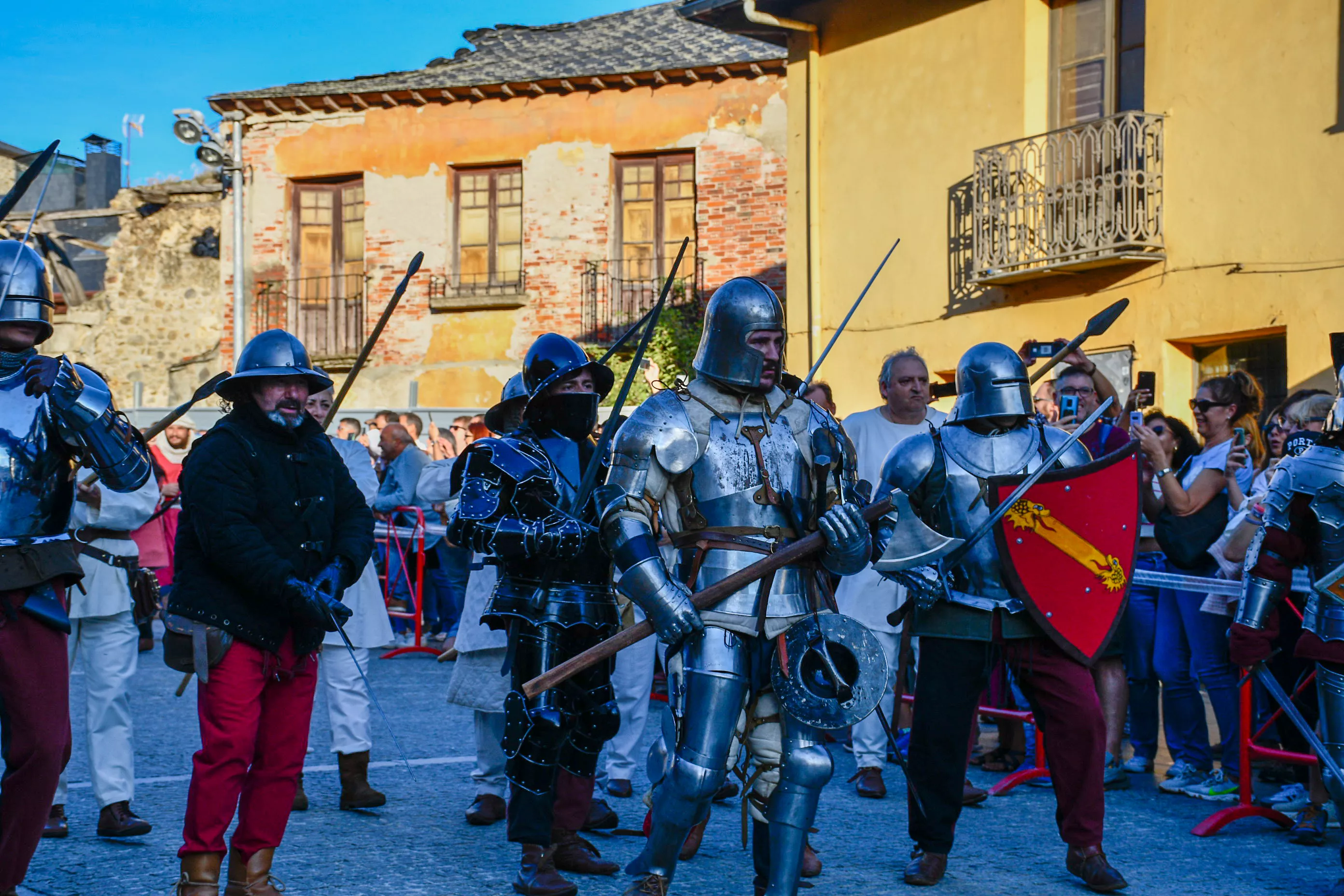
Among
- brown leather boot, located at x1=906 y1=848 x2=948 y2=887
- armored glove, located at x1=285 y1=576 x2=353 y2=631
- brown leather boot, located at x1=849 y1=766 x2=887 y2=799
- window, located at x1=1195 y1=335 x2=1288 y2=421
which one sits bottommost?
brown leather boot, located at x1=849 y1=766 x2=887 y2=799

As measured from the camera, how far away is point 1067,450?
5.19 metres

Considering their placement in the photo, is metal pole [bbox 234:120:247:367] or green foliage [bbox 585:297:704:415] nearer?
green foliage [bbox 585:297:704:415]

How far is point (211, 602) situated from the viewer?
4.43 meters

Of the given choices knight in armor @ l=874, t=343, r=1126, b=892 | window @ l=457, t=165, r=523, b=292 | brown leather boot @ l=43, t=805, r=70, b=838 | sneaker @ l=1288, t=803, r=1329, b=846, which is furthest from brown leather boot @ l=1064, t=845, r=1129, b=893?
window @ l=457, t=165, r=523, b=292

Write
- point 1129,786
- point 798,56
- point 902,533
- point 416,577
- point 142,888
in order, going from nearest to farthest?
point 142,888, point 902,533, point 1129,786, point 416,577, point 798,56

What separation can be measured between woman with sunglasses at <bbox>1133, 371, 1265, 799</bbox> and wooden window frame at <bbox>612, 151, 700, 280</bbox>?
491 inches

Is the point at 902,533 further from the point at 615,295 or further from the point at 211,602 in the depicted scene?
the point at 615,295

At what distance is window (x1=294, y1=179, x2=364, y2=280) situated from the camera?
2006cm

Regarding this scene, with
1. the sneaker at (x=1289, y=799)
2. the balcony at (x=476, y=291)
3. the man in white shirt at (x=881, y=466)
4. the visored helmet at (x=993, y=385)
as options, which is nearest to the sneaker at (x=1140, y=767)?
the sneaker at (x=1289, y=799)

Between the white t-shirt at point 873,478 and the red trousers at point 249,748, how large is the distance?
2.73 meters

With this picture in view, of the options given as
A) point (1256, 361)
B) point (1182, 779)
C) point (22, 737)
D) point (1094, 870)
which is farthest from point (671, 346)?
point (22, 737)

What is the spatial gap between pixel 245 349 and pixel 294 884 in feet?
5.66

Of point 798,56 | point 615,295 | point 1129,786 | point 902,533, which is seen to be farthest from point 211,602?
point 615,295

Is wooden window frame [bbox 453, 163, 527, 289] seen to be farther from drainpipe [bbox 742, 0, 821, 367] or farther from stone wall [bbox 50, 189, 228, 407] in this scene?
drainpipe [bbox 742, 0, 821, 367]
